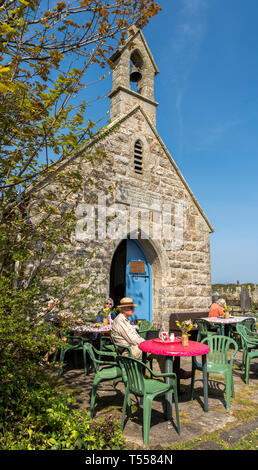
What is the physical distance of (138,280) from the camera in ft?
28.8

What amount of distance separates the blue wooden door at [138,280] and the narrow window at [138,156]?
2.13 meters

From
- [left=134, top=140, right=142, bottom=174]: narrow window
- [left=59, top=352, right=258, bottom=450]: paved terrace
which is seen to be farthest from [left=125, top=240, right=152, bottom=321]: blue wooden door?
[left=59, top=352, right=258, bottom=450]: paved terrace

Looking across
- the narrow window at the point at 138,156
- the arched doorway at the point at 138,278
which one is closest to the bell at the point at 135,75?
the narrow window at the point at 138,156

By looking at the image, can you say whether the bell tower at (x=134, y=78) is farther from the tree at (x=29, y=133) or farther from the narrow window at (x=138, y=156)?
the tree at (x=29, y=133)

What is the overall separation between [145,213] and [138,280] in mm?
1986

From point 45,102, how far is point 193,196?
777 centimetres

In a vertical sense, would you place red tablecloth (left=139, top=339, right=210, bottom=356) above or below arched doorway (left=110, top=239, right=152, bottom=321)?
below

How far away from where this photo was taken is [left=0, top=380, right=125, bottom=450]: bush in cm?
263

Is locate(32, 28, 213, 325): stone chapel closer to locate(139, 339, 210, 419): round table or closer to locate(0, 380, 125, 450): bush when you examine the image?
locate(139, 339, 210, 419): round table

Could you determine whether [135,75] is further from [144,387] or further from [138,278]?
[144,387]

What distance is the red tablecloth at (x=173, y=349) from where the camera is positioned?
367 cm

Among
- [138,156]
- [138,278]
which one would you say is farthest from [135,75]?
[138,278]

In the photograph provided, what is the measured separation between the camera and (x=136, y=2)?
3.18 meters

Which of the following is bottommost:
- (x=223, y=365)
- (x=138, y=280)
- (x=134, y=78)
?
(x=223, y=365)
